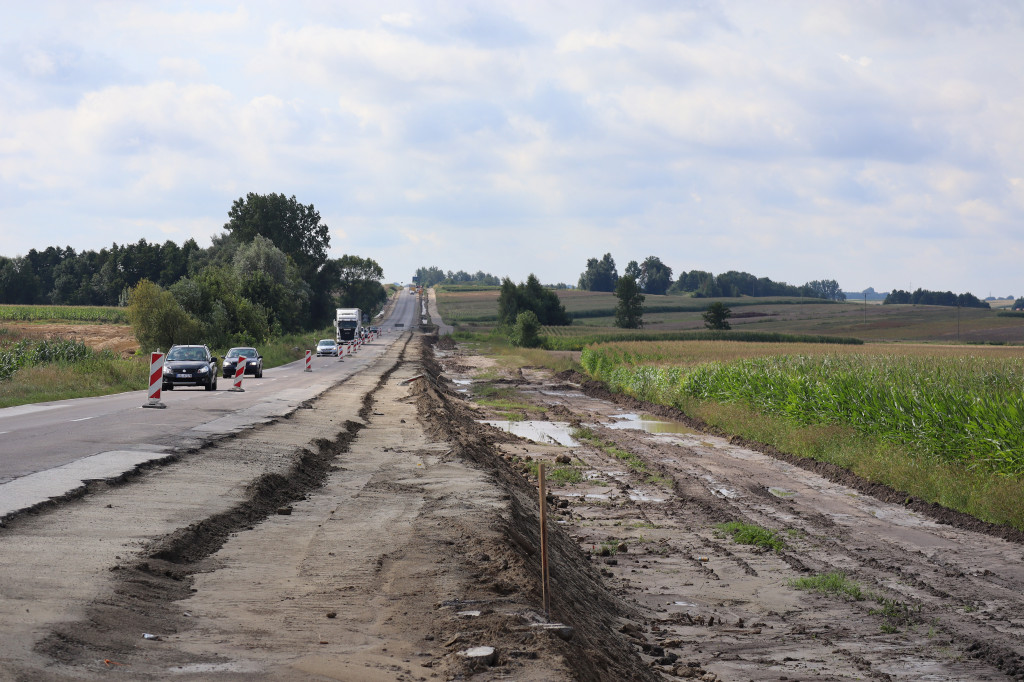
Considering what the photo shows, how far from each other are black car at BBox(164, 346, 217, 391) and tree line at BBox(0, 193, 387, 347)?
1942 centimetres

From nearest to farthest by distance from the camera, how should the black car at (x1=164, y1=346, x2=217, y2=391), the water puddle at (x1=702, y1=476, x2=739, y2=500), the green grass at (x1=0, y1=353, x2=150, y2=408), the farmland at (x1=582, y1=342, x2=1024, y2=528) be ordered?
1. the farmland at (x1=582, y1=342, x2=1024, y2=528)
2. the water puddle at (x1=702, y1=476, x2=739, y2=500)
3. the green grass at (x1=0, y1=353, x2=150, y2=408)
4. the black car at (x1=164, y1=346, x2=217, y2=391)

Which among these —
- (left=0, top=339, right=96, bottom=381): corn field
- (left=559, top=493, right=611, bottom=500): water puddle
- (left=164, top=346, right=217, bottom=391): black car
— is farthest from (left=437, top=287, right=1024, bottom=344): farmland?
(left=559, top=493, right=611, bottom=500): water puddle

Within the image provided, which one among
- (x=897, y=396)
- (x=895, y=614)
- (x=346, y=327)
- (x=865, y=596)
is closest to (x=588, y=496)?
(x=865, y=596)

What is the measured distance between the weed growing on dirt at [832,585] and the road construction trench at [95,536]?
7.05m

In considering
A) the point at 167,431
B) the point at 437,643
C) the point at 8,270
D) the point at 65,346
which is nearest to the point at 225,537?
the point at 437,643

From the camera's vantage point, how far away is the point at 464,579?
8141 mm

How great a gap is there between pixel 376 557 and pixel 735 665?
11.6 feet

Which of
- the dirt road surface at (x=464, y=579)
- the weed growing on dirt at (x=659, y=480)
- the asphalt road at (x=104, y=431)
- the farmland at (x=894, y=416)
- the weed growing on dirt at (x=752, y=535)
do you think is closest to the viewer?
the dirt road surface at (x=464, y=579)

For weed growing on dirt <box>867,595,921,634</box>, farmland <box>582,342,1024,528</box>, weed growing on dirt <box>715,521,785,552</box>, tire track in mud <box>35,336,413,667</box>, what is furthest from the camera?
farmland <box>582,342,1024,528</box>

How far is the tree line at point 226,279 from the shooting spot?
6338cm

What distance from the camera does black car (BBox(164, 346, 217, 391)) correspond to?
111ft

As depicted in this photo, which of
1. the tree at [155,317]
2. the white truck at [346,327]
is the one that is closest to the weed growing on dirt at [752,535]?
the tree at [155,317]

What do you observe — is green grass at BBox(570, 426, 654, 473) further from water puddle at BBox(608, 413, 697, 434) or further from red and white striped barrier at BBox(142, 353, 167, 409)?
red and white striped barrier at BBox(142, 353, 167, 409)

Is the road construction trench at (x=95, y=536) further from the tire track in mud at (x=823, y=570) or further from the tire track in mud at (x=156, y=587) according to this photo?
the tire track in mud at (x=823, y=570)
